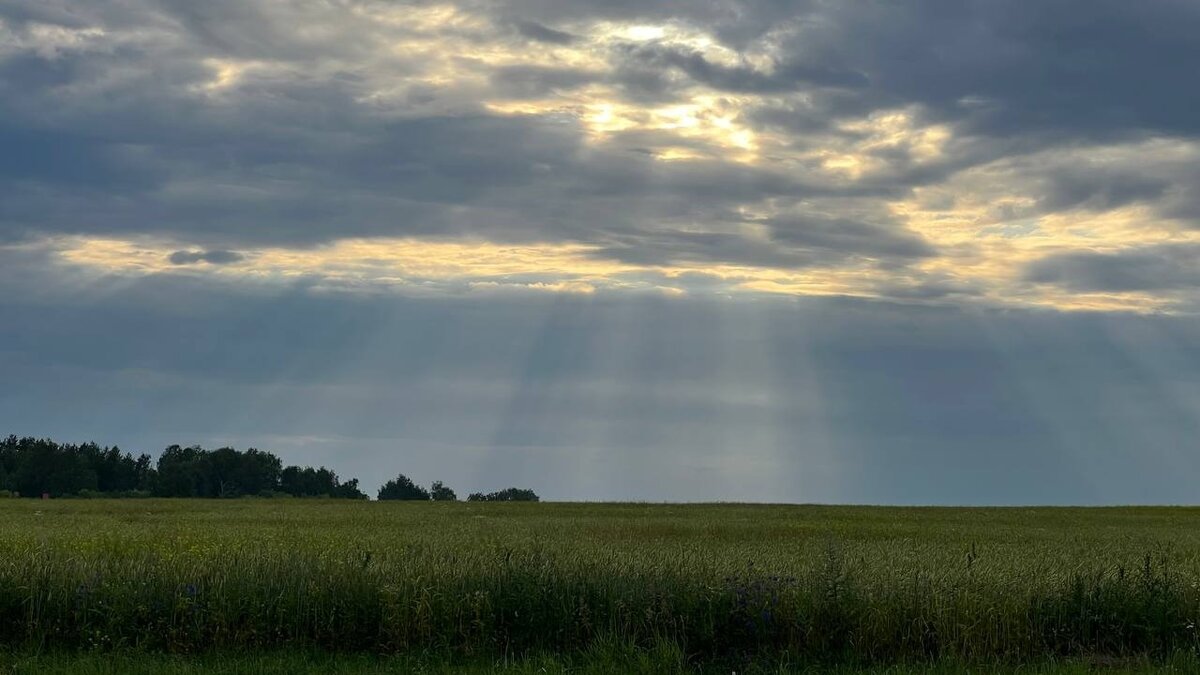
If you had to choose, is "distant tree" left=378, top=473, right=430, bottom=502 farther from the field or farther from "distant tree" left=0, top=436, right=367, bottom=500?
the field

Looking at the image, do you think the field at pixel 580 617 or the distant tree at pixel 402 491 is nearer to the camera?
the field at pixel 580 617

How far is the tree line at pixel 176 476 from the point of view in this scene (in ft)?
452

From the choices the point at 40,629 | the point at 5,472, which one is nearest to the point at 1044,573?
the point at 40,629

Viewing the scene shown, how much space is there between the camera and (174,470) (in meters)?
139

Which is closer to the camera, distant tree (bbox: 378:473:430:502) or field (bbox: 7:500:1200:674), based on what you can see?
field (bbox: 7:500:1200:674)

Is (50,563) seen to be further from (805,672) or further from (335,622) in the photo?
(805,672)

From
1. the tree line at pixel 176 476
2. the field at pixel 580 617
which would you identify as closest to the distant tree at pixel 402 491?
the tree line at pixel 176 476

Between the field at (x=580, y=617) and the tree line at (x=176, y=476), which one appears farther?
the tree line at (x=176, y=476)

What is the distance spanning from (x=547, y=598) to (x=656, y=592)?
1584mm

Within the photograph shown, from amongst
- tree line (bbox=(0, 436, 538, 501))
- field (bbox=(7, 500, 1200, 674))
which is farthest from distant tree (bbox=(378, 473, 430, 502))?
field (bbox=(7, 500, 1200, 674))

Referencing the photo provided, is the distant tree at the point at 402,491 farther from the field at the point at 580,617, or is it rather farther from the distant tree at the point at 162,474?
the field at the point at 580,617

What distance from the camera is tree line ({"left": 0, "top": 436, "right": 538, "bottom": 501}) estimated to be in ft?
452

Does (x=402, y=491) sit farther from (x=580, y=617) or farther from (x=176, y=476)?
(x=580, y=617)

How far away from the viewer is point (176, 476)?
13762 centimetres
